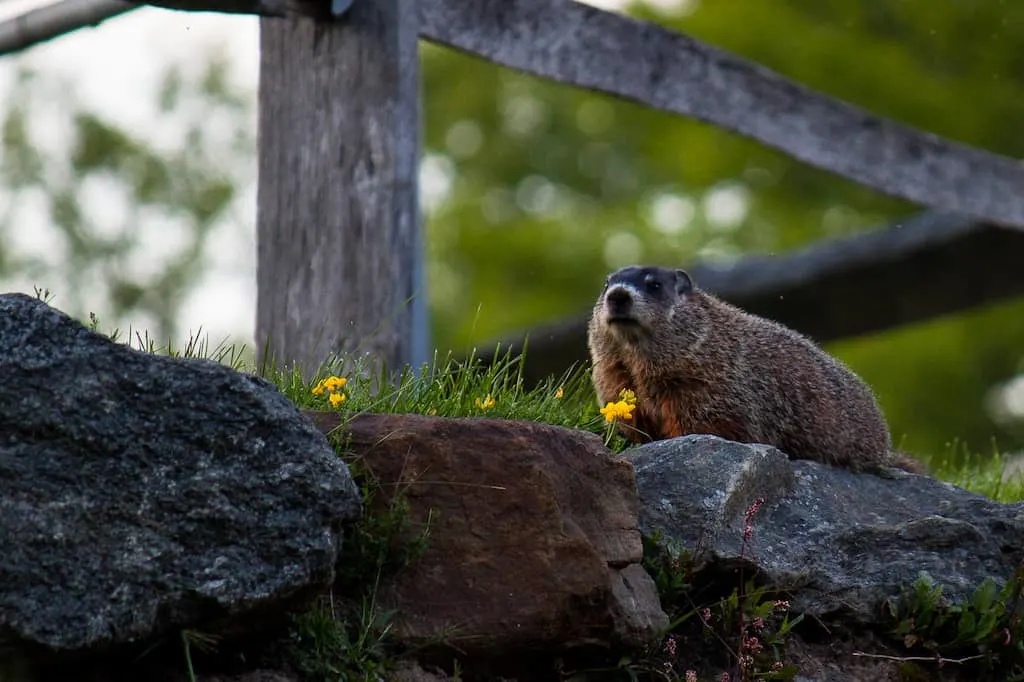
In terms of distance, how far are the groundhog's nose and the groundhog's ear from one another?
0.34m

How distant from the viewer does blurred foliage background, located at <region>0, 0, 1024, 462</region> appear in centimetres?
1711

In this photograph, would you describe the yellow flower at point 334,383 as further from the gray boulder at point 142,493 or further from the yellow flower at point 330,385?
the gray boulder at point 142,493

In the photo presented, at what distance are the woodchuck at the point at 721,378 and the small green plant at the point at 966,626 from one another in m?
1.23

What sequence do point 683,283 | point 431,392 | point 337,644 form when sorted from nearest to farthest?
point 337,644 → point 431,392 → point 683,283

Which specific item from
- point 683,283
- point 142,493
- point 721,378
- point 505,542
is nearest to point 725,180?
point 683,283

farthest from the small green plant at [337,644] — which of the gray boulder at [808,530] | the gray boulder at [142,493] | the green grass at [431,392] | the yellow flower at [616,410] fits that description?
the yellow flower at [616,410]

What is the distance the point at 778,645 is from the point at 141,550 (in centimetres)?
212

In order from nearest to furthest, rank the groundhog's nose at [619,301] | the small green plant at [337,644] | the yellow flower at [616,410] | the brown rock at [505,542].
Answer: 1. the small green plant at [337,644]
2. the brown rock at [505,542]
3. the yellow flower at [616,410]
4. the groundhog's nose at [619,301]

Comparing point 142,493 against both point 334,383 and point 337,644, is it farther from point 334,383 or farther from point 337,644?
point 334,383

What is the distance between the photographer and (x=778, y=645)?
16.1 ft

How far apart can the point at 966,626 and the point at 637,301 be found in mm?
2081

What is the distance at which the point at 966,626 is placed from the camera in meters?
5.01

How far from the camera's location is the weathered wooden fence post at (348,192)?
630cm

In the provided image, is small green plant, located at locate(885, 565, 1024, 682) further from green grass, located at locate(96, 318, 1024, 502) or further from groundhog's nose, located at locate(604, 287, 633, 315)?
groundhog's nose, located at locate(604, 287, 633, 315)
